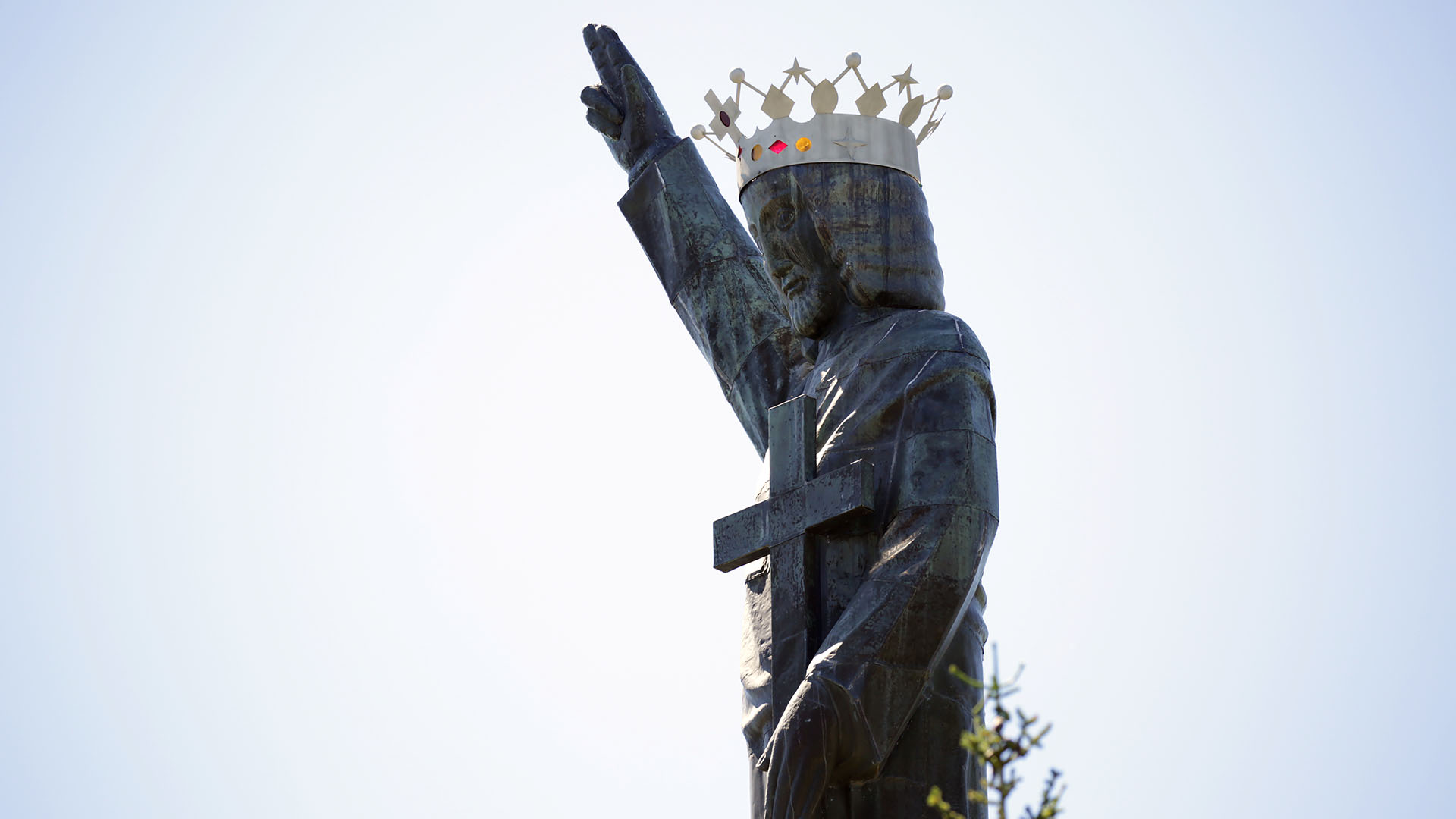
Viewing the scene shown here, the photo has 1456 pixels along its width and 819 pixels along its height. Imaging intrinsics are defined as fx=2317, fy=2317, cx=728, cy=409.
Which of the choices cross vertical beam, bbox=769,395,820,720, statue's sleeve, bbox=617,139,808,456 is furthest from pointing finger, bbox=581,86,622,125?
cross vertical beam, bbox=769,395,820,720

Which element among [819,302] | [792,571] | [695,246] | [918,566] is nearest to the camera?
[918,566]

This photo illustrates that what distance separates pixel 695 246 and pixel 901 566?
3296mm

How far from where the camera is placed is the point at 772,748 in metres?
9.23

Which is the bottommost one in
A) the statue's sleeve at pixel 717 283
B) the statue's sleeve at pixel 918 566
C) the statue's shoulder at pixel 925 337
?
the statue's sleeve at pixel 918 566

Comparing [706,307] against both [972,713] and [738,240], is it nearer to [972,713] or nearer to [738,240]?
[738,240]

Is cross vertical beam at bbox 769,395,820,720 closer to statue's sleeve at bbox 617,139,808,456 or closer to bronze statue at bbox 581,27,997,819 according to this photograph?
bronze statue at bbox 581,27,997,819

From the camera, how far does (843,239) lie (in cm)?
1067

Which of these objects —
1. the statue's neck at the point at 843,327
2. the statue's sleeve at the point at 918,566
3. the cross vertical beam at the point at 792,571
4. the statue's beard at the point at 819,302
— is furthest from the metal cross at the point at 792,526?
the statue's beard at the point at 819,302

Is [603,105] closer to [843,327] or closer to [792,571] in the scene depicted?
[843,327]

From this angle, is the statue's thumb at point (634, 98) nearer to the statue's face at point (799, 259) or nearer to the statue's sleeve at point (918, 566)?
the statue's face at point (799, 259)

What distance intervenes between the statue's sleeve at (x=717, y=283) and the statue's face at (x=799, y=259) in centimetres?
63

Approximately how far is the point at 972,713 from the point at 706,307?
10.5ft

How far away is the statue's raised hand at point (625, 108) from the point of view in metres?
12.5

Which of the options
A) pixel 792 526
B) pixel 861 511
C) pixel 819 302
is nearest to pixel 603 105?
pixel 819 302
